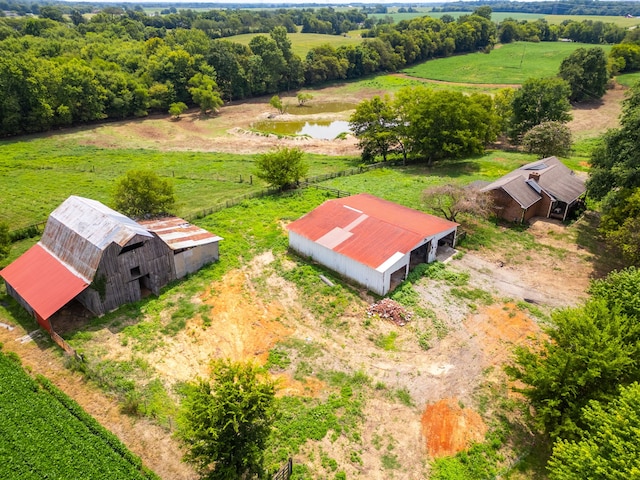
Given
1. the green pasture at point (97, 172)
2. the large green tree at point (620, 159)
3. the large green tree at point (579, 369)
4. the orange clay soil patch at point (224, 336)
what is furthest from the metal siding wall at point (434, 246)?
the green pasture at point (97, 172)

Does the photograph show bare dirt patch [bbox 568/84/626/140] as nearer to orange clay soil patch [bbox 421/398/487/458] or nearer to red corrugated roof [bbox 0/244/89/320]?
orange clay soil patch [bbox 421/398/487/458]

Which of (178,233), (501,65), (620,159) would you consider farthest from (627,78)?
(178,233)

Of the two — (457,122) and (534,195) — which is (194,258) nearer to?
(534,195)

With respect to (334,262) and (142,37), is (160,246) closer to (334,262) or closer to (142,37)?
(334,262)

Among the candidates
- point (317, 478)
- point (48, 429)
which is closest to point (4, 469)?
point (48, 429)

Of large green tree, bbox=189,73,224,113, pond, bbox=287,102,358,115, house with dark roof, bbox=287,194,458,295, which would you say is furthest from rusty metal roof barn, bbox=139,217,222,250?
pond, bbox=287,102,358,115

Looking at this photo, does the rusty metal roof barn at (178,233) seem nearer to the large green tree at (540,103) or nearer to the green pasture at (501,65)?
the large green tree at (540,103)
